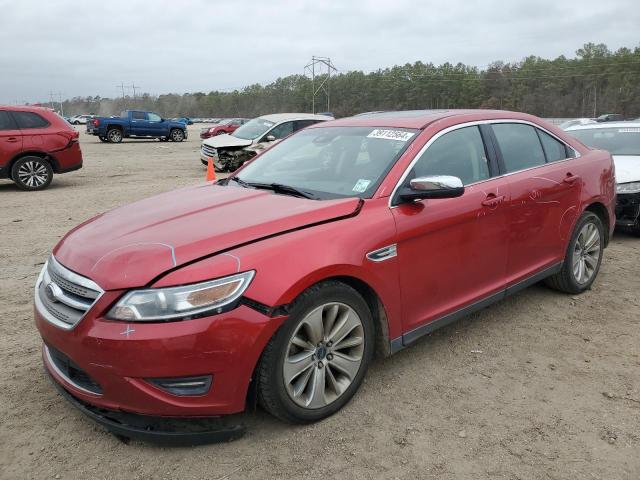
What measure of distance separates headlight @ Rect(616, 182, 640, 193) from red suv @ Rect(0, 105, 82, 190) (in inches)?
402

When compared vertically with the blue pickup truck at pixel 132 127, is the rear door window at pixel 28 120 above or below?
below

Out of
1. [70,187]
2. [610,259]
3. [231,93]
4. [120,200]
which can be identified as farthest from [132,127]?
[231,93]

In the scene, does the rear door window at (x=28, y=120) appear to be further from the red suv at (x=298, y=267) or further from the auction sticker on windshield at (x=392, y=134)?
the auction sticker on windshield at (x=392, y=134)

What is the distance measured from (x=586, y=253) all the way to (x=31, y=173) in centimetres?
1083

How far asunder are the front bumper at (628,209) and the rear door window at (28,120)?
35.0 feet

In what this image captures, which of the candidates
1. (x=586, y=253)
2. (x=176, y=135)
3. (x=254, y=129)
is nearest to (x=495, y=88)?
(x=176, y=135)

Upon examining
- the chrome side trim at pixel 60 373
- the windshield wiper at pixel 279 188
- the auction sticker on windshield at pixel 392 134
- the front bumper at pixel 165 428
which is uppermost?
the auction sticker on windshield at pixel 392 134

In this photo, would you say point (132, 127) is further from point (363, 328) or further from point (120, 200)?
point (363, 328)

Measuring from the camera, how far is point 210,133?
96.0 ft

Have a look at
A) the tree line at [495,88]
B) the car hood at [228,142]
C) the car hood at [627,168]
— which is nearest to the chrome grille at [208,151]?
the car hood at [228,142]

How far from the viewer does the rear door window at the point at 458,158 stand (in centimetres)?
342

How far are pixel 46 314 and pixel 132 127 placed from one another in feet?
92.9

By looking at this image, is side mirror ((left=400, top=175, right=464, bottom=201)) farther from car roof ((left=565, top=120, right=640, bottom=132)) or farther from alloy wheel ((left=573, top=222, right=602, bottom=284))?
car roof ((left=565, top=120, right=640, bottom=132))

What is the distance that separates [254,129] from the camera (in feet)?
48.1
